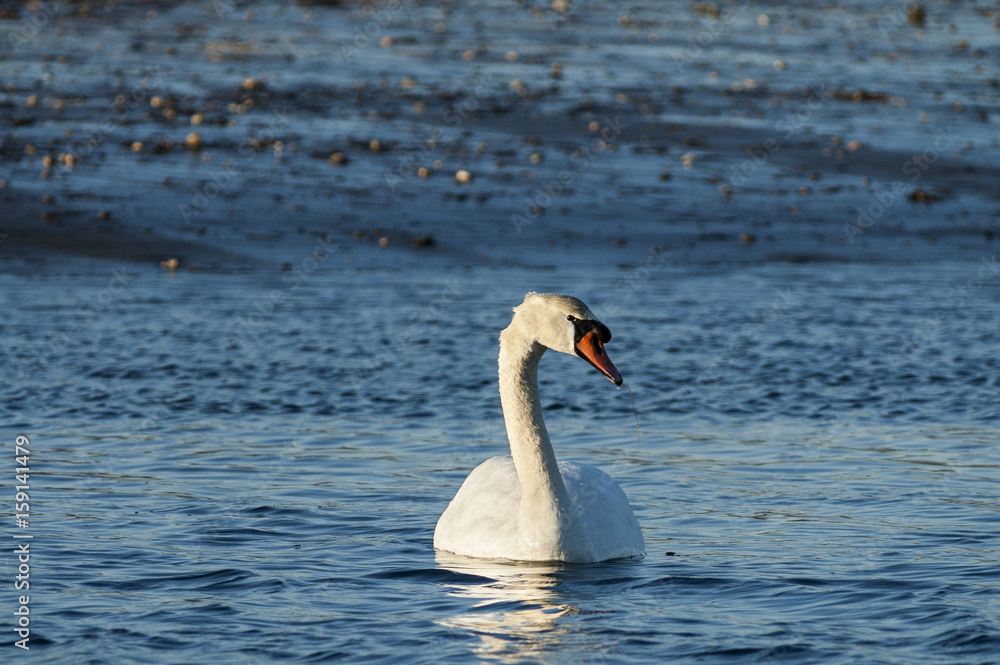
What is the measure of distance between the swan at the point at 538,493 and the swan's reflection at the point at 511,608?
0.28 ft

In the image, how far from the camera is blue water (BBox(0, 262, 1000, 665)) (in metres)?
7.24

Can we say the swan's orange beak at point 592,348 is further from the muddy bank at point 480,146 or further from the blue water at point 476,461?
the muddy bank at point 480,146

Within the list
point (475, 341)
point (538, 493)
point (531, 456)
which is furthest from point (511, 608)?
point (475, 341)

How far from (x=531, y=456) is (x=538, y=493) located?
22cm

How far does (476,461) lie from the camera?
418 inches

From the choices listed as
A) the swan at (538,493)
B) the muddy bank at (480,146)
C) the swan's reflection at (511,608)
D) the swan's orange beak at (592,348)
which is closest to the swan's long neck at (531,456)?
the swan at (538,493)

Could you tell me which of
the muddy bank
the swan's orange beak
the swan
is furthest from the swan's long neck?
the muddy bank

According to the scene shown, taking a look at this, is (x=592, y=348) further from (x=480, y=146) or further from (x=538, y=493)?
(x=480, y=146)

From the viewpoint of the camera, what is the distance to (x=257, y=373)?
1294cm

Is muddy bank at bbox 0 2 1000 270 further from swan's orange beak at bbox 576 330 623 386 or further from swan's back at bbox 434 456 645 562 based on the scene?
swan's orange beak at bbox 576 330 623 386

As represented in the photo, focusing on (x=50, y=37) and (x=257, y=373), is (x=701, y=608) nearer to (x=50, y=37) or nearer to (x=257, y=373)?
(x=257, y=373)

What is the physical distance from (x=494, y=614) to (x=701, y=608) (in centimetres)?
104


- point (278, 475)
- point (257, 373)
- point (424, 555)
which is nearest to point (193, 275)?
point (257, 373)

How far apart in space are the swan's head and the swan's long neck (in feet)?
0.73
